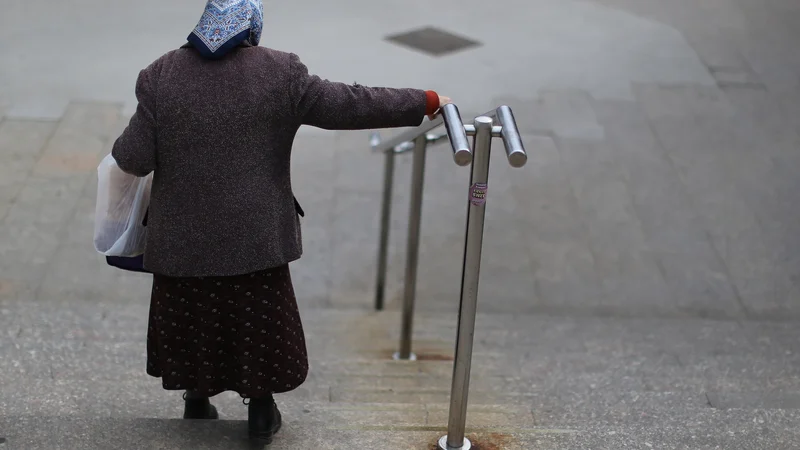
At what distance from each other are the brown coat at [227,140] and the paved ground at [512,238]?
0.53 meters

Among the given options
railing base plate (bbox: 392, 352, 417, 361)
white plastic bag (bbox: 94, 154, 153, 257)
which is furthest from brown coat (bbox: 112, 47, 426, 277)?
railing base plate (bbox: 392, 352, 417, 361)

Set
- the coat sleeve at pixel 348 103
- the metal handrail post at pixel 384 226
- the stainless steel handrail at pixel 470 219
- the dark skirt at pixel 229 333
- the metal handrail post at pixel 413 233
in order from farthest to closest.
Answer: the metal handrail post at pixel 384 226, the metal handrail post at pixel 413 233, the dark skirt at pixel 229 333, the coat sleeve at pixel 348 103, the stainless steel handrail at pixel 470 219

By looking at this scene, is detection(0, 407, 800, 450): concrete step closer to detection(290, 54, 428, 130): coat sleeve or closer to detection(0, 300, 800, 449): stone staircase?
detection(0, 300, 800, 449): stone staircase

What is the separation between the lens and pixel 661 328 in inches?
179

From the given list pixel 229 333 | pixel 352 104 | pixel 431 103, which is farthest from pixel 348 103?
pixel 229 333

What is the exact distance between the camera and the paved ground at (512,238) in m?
3.12

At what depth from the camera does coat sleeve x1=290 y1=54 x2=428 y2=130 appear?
2.26 metres

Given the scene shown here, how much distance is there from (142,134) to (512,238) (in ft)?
10.7

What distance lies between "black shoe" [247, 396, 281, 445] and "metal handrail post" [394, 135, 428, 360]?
1.30 m

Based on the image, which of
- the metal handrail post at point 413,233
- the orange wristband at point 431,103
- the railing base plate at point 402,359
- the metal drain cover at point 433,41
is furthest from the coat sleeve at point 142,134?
the metal drain cover at point 433,41

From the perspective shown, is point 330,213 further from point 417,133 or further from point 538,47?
point 538,47

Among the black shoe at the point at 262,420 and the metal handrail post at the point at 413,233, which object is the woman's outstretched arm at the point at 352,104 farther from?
the metal handrail post at the point at 413,233

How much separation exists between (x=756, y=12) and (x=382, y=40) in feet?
10.1

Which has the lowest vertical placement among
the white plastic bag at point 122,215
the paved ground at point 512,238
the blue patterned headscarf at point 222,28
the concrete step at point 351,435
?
the paved ground at point 512,238
